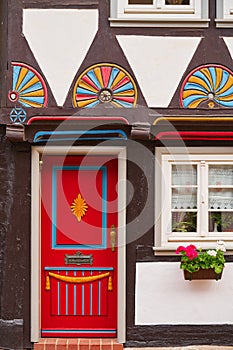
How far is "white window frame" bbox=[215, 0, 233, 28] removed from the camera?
8.21m

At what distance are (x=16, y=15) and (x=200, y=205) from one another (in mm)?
3086

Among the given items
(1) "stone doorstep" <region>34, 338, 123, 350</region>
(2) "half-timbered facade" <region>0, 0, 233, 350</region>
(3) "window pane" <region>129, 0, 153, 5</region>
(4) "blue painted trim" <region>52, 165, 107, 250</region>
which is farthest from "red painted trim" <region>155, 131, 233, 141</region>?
(1) "stone doorstep" <region>34, 338, 123, 350</region>

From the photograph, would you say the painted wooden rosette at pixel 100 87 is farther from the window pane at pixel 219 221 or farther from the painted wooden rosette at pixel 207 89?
the window pane at pixel 219 221

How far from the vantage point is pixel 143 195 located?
834 cm

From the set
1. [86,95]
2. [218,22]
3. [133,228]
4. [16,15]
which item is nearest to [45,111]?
[86,95]

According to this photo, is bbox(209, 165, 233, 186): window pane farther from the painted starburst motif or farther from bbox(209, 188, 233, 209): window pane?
the painted starburst motif

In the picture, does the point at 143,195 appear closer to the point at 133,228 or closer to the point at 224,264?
the point at 133,228

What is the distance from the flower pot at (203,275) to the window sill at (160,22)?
112 inches

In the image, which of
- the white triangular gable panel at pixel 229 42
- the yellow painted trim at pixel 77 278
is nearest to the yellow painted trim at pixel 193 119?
the white triangular gable panel at pixel 229 42

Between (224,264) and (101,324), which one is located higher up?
(224,264)

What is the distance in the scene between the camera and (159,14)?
823 centimetres

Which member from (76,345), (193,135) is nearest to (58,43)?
(193,135)

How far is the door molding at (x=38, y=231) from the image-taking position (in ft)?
27.2

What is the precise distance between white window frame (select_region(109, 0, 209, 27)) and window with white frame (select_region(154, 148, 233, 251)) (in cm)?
148
